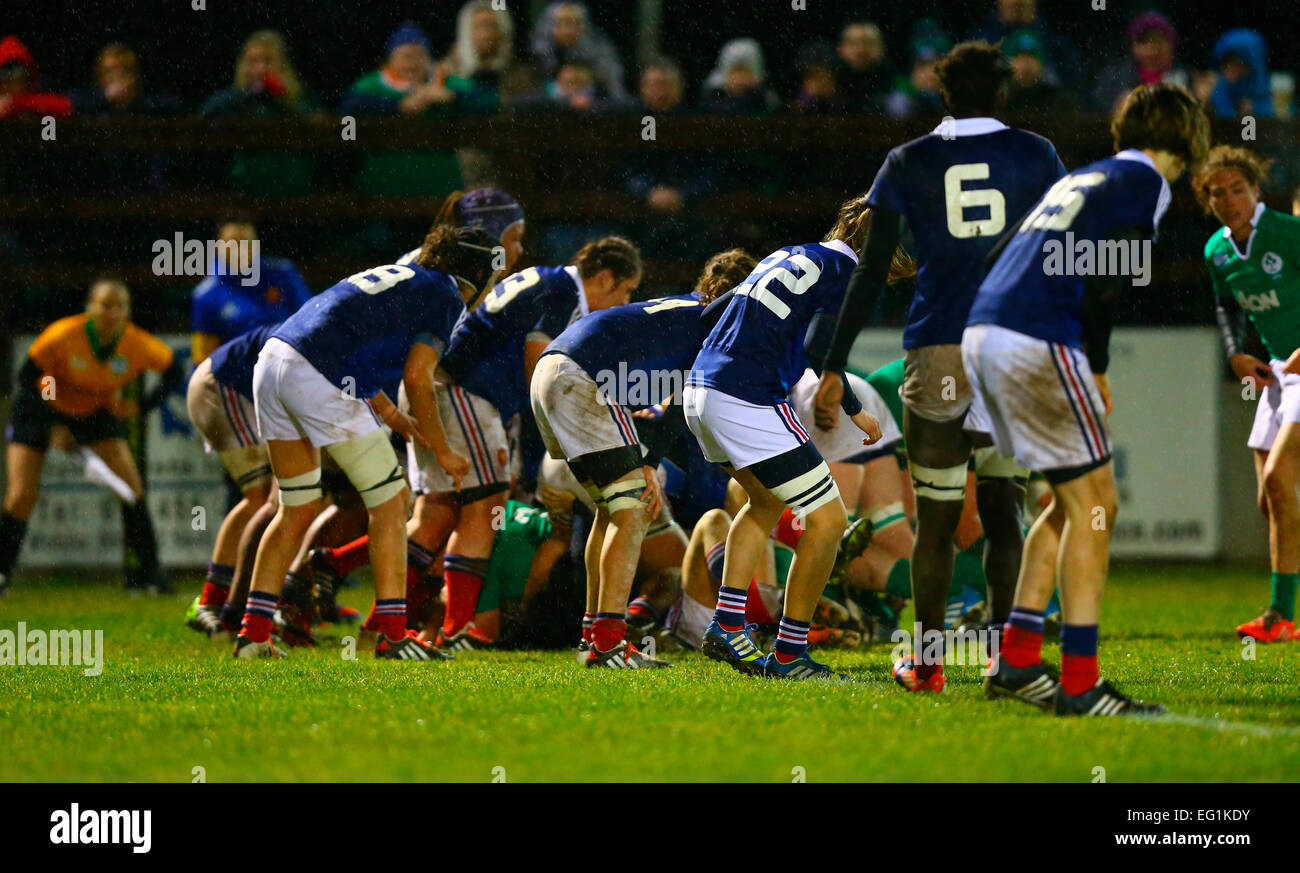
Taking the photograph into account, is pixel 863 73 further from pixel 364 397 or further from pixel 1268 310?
pixel 364 397

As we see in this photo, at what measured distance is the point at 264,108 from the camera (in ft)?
40.8

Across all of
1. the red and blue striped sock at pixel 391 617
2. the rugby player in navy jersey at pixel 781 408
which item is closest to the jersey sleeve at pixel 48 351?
the red and blue striped sock at pixel 391 617

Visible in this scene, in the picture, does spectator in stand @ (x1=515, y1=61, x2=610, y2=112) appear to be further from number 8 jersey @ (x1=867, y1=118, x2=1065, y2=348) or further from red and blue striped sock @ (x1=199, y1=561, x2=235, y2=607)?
number 8 jersey @ (x1=867, y1=118, x2=1065, y2=348)

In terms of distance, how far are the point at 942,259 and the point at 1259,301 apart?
12.1 feet

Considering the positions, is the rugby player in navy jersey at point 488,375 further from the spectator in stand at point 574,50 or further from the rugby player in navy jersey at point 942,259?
the spectator in stand at point 574,50

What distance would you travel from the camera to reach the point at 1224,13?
1433 cm

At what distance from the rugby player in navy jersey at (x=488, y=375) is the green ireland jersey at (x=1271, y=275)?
10.7 ft

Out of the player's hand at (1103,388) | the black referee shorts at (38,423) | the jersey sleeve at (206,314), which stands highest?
the jersey sleeve at (206,314)

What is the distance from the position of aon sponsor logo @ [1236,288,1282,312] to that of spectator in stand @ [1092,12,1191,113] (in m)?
4.79

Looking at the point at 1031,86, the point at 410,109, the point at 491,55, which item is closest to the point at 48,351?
the point at 410,109

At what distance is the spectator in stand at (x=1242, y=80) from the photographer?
12.9m

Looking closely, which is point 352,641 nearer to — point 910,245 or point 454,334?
point 454,334

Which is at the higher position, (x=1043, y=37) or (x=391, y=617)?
(x=1043, y=37)
